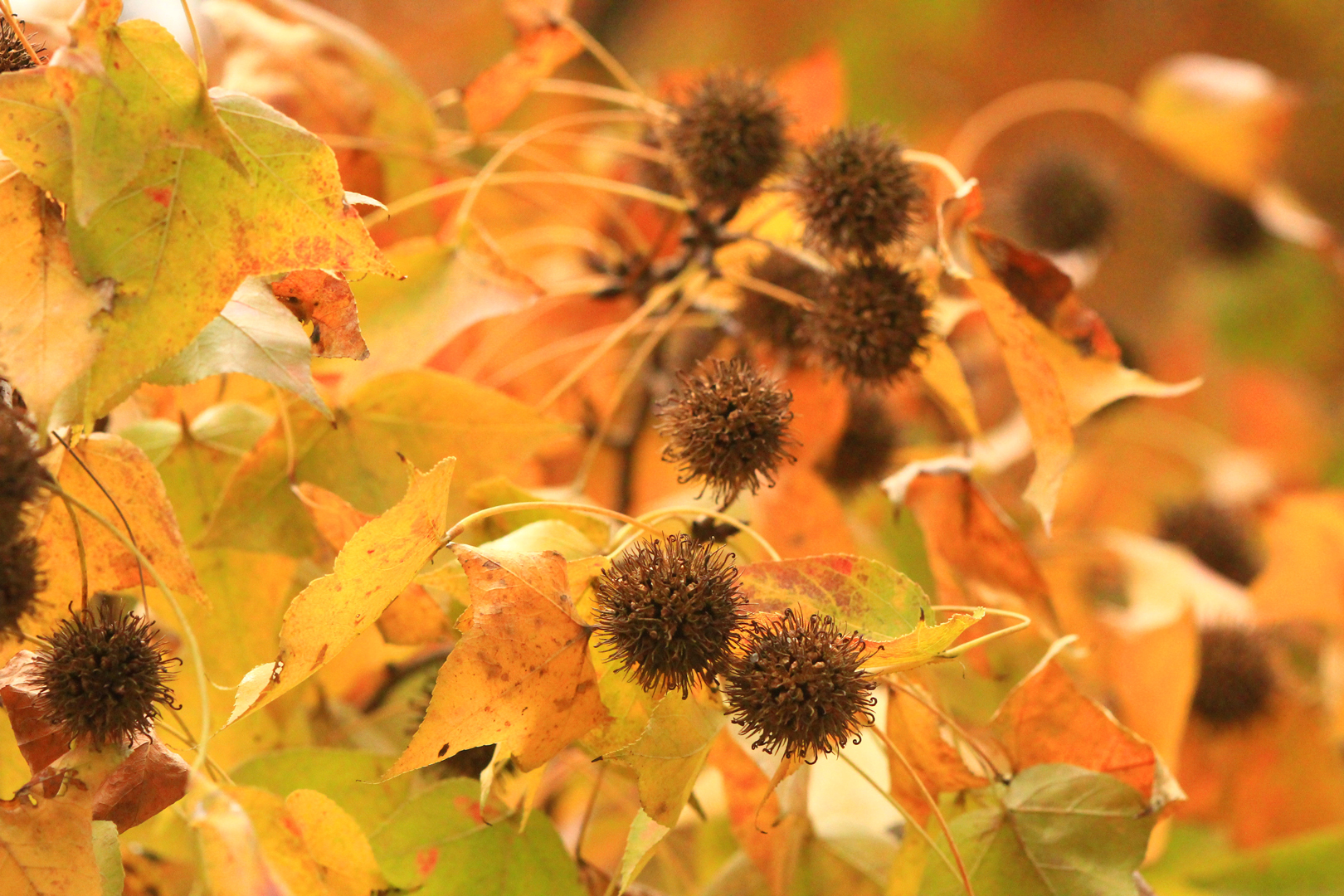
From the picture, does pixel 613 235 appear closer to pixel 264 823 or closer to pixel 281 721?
pixel 281 721

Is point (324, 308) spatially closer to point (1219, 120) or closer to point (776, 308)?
point (776, 308)

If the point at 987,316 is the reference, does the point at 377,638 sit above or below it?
below

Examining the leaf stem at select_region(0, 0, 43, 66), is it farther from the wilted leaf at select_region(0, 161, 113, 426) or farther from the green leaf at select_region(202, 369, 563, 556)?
the green leaf at select_region(202, 369, 563, 556)

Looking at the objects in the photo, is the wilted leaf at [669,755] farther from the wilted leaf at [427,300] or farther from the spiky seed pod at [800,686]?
the wilted leaf at [427,300]

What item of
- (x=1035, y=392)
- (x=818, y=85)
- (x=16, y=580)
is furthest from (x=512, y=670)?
(x=818, y=85)

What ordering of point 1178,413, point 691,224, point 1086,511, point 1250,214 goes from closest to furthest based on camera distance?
point 691,224 < point 1086,511 < point 1250,214 < point 1178,413

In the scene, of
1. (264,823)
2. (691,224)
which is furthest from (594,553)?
(691,224)
